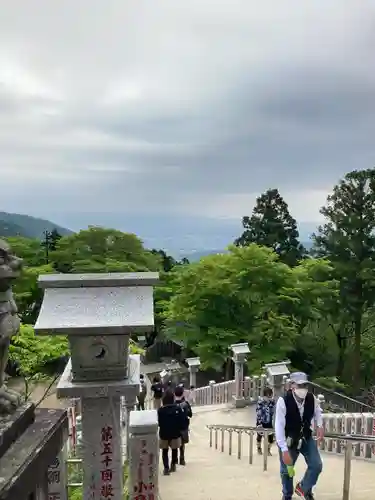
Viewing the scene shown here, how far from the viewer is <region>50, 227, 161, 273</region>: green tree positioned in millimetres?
28858

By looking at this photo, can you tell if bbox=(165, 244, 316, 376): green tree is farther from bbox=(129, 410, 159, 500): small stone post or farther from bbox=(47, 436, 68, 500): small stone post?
bbox=(47, 436, 68, 500): small stone post

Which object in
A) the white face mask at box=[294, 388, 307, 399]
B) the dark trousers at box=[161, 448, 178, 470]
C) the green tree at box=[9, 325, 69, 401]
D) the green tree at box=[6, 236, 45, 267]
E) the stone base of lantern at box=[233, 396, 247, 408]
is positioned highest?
the green tree at box=[6, 236, 45, 267]

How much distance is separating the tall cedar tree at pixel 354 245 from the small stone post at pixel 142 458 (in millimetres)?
21851

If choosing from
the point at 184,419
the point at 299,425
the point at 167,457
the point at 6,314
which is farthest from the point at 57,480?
the point at 184,419

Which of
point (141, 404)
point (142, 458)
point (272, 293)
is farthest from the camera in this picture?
point (272, 293)

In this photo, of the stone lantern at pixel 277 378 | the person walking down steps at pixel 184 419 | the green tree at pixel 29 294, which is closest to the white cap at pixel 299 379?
the person walking down steps at pixel 184 419

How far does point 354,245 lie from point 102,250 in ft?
43.2

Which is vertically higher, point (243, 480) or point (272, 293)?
point (272, 293)

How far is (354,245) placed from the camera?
26.7 metres

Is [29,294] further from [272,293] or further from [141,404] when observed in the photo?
[141,404]

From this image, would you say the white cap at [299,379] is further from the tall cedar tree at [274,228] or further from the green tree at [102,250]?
the tall cedar tree at [274,228]

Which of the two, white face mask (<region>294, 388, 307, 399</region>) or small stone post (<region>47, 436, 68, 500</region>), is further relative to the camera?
white face mask (<region>294, 388, 307, 399</region>)

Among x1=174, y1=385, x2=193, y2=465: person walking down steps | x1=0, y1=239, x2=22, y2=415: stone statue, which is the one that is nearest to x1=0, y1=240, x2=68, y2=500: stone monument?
x1=0, y1=239, x2=22, y2=415: stone statue

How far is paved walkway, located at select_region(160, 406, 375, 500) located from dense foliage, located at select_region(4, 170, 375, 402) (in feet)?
24.4
